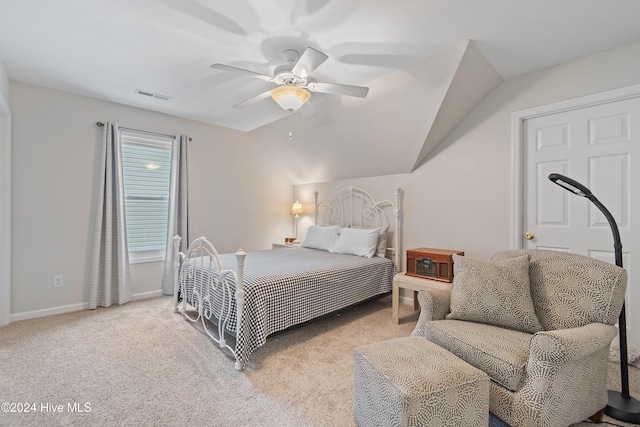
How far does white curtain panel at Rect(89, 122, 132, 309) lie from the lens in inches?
136

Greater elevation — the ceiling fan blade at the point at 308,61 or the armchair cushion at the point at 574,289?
the ceiling fan blade at the point at 308,61

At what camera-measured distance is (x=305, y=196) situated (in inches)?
209

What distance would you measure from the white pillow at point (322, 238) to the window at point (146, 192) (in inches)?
78.7

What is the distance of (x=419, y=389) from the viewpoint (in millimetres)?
1298

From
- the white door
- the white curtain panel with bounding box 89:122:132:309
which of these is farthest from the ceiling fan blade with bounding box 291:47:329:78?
the white curtain panel with bounding box 89:122:132:309

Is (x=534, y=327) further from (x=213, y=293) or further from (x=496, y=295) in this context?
(x=213, y=293)

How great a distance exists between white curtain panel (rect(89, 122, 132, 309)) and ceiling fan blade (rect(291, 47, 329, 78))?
262cm

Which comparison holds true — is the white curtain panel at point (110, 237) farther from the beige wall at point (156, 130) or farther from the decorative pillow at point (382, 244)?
the decorative pillow at point (382, 244)

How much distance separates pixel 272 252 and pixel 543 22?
11.2 feet

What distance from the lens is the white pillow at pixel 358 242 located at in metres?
3.68

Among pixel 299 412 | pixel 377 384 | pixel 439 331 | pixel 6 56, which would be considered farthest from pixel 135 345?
pixel 6 56

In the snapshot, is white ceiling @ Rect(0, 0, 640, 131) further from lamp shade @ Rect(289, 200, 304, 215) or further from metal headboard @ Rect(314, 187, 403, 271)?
lamp shade @ Rect(289, 200, 304, 215)

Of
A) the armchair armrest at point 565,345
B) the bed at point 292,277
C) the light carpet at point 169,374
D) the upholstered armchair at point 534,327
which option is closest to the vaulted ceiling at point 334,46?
the bed at point 292,277

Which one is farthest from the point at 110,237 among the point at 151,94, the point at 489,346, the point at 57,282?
the point at 489,346
